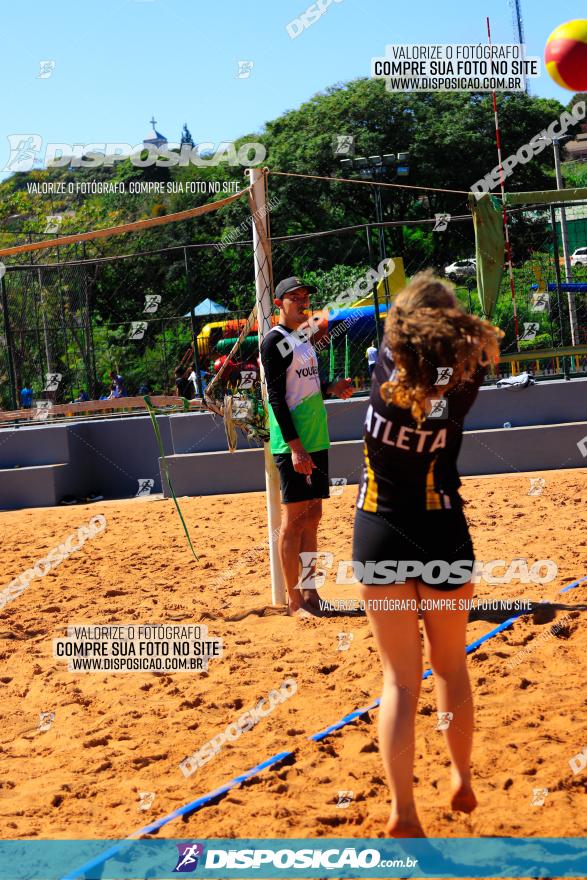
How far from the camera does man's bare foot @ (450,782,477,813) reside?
3.05 meters

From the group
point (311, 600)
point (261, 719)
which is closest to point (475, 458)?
point (311, 600)

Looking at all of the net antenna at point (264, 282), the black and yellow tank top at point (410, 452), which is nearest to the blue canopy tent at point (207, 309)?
the net antenna at point (264, 282)

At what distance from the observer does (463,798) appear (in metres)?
3.05

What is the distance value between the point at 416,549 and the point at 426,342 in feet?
2.12

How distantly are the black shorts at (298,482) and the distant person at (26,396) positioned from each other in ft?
27.7

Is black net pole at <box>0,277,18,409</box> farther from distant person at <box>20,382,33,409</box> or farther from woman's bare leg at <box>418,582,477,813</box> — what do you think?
woman's bare leg at <box>418,582,477,813</box>

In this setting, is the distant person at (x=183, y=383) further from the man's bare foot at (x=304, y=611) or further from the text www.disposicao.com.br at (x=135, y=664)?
the text www.disposicao.com.br at (x=135, y=664)

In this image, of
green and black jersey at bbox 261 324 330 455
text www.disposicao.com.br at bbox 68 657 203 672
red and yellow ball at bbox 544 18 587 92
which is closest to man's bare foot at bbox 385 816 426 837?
text www.disposicao.com.br at bbox 68 657 203 672

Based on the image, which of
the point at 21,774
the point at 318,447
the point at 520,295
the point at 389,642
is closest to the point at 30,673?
the point at 21,774

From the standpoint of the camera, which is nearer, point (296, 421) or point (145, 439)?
point (296, 421)

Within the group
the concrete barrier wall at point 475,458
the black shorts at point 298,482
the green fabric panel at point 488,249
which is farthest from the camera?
the concrete barrier wall at point 475,458

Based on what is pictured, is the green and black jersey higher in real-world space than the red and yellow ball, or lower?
lower

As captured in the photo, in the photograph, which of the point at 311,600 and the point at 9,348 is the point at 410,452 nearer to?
the point at 311,600

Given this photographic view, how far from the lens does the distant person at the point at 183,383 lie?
1289 cm
